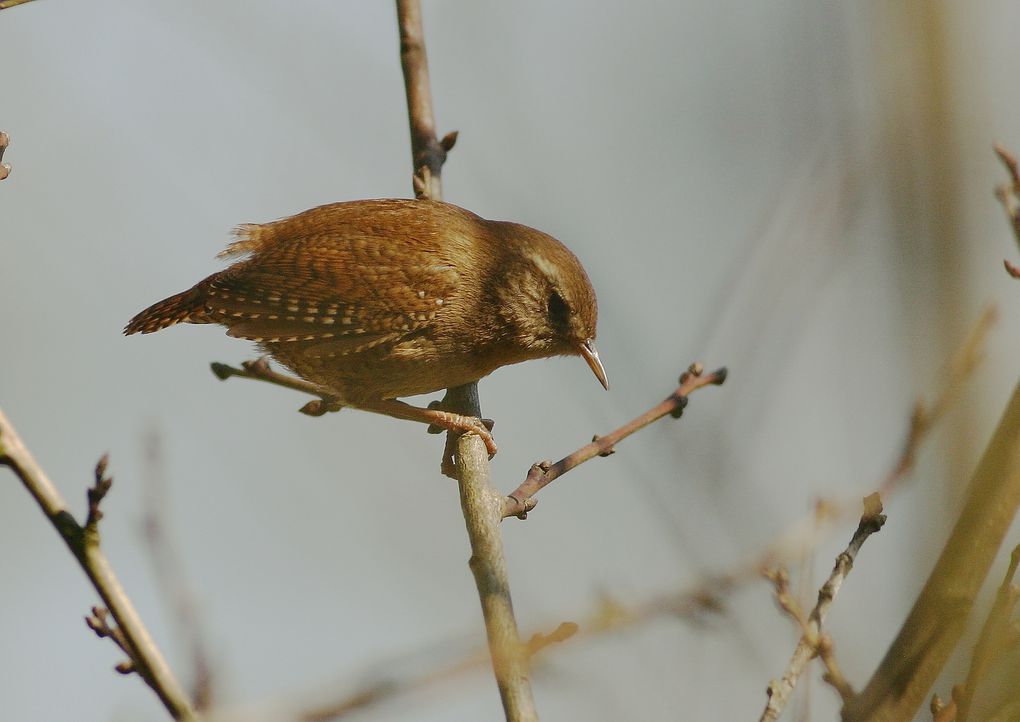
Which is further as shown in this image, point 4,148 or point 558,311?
point 558,311

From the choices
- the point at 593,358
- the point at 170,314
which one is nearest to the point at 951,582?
the point at 593,358

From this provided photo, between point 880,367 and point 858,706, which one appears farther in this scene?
point 880,367

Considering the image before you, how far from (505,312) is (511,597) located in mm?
1721

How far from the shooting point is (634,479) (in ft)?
7.36

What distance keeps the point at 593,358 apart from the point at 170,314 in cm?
194

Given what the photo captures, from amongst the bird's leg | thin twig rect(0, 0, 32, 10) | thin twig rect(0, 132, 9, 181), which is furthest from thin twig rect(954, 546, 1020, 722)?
thin twig rect(0, 0, 32, 10)

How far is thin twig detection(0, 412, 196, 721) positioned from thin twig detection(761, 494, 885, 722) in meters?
1.23

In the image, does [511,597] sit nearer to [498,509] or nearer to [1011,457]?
[498,509]

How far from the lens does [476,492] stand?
357 centimetres

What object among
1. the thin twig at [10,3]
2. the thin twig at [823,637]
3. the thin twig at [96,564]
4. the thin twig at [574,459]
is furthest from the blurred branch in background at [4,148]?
the thin twig at [823,637]

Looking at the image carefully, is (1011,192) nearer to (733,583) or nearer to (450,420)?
(733,583)

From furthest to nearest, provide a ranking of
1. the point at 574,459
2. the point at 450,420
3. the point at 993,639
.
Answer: the point at 450,420, the point at 574,459, the point at 993,639

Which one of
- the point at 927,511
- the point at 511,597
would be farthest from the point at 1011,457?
the point at 511,597

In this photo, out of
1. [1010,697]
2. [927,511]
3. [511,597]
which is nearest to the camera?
[1010,697]
